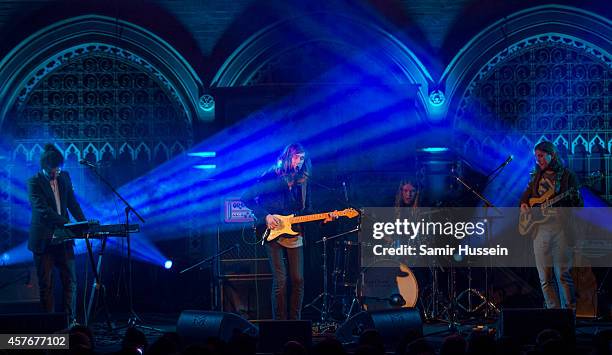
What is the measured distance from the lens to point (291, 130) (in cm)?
1273

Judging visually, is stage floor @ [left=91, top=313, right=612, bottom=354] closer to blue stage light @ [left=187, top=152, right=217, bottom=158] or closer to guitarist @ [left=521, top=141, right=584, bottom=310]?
guitarist @ [left=521, top=141, right=584, bottom=310]

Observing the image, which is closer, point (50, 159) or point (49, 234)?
point (49, 234)

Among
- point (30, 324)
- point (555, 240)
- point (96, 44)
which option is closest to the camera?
point (30, 324)

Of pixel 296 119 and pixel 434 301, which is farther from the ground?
pixel 296 119

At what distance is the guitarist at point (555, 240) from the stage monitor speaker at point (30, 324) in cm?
533

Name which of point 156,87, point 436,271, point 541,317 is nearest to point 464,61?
point 436,271

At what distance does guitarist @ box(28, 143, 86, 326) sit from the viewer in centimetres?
979

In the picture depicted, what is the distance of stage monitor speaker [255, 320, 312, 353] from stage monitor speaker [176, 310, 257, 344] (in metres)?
0.89

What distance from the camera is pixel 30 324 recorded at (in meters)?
7.32

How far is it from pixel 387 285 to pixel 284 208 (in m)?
2.59

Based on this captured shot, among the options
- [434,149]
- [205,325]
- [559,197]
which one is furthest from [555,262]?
[205,325]

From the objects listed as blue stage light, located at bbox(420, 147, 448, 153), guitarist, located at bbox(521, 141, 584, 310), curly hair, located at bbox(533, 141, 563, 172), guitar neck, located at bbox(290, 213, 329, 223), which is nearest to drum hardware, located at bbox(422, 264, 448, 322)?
guitarist, located at bbox(521, 141, 584, 310)

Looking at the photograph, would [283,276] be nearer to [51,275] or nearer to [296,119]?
[51,275]

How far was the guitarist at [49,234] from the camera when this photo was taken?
32.1ft
